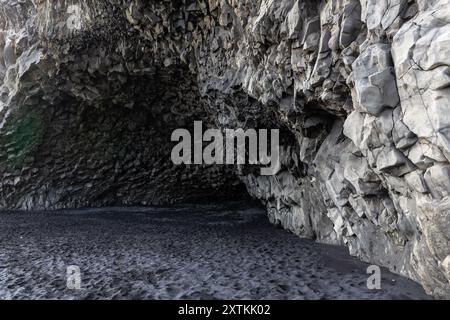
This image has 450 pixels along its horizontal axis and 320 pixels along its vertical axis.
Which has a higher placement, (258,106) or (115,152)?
(258,106)

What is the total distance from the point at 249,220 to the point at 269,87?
7902mm

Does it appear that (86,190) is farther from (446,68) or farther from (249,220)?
(446,68)

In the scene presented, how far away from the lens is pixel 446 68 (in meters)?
4.91

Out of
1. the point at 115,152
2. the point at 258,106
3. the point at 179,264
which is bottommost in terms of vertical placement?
the point at 179,264

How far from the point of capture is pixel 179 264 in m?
8.77

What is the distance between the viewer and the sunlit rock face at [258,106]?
5703 millimetres

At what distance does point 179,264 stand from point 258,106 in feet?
20.7

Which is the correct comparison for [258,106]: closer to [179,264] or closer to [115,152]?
[179,264]

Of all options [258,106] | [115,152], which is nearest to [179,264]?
[258,106]

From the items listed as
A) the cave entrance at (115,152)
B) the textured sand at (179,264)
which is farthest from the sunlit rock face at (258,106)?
the textured sand at (179,264)

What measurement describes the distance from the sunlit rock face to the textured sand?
1.01 meters

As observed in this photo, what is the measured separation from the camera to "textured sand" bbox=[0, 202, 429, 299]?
6715mm

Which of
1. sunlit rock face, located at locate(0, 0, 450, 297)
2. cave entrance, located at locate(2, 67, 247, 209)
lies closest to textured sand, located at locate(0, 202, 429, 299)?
sunlit rock face, located at locate(0, 0, 450, 297)

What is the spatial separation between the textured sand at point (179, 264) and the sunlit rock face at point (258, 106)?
39.7 inches
